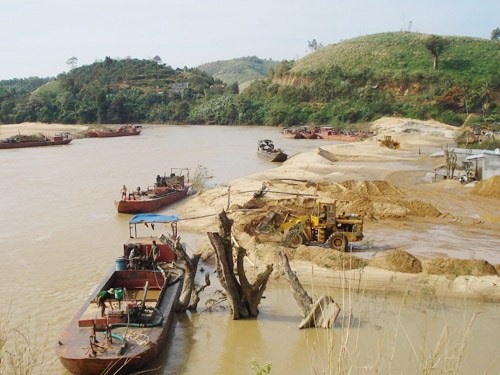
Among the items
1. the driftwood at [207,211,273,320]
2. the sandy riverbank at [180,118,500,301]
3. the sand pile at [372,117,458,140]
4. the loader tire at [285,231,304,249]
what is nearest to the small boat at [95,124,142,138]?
the sand pile at [372,117,458,140]

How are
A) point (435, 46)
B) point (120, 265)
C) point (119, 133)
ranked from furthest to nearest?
point (435, 46)
point (119, 133)
point (120, 265)

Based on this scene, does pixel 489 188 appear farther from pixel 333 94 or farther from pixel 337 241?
pixel 333 94

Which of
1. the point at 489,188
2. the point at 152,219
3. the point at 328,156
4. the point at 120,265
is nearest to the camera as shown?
the point at 120,265

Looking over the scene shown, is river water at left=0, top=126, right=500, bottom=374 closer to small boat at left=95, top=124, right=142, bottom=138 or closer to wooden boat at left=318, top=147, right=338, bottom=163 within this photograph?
wooden boat at left=318, top=147, right=338, bottom=163

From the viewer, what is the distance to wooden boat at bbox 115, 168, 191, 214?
2423 centimetres

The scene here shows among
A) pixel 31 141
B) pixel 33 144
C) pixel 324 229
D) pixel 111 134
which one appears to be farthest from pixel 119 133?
pixel 324 229

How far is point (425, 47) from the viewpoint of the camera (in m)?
94.9

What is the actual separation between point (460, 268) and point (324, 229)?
164 inches

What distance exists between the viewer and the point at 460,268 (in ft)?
47.7

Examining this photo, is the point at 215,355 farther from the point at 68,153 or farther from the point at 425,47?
the point at 425,47

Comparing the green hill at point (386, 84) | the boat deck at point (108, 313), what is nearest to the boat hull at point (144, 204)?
the boat deck at point (108, 313)

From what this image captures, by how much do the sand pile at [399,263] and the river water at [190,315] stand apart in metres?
1.30

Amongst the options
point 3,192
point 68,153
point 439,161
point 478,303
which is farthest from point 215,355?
point 68,153

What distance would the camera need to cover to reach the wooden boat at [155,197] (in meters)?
24.2
